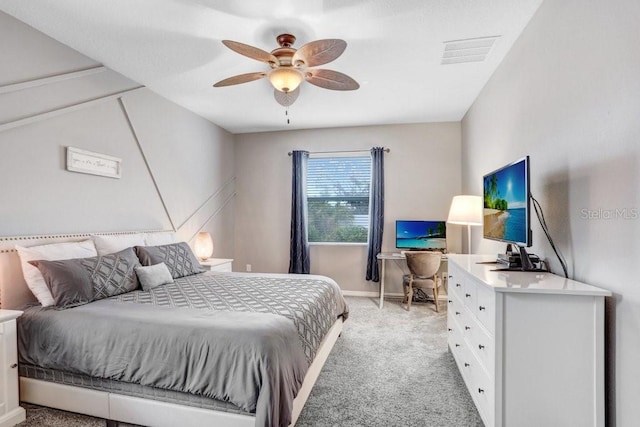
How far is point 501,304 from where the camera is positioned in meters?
1.58

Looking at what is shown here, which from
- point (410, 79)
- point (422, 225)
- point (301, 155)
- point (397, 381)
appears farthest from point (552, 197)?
point (301, 155)

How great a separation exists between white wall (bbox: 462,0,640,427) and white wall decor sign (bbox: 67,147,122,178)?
Result: 3580 mm

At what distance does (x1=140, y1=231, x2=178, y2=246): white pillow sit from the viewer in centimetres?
334

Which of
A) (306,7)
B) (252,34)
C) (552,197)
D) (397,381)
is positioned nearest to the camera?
(552,197)

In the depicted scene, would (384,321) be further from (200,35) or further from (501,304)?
(200,35)

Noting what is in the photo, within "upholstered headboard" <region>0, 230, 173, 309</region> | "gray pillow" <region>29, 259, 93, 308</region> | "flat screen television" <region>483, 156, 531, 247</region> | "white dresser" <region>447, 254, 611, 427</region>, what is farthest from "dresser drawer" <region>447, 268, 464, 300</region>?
"upholstered headboard" <region>0, 230, 173, 309</region>

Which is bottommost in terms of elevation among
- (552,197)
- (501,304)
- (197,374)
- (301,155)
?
(197,374)

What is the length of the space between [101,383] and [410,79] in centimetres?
352

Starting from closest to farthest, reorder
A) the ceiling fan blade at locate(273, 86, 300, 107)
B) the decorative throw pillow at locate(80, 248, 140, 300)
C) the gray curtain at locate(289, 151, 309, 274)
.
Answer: the decorative throw pillow at locate(80, 248, 140, 300), the ceiling fan blade at locate(273, 86, 300, 107), the gray curtain at locate(289, 151, 309, 274)

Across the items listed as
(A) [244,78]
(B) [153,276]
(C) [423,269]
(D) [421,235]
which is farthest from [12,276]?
(D) [421,235]

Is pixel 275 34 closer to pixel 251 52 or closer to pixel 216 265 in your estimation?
pixel 251 52

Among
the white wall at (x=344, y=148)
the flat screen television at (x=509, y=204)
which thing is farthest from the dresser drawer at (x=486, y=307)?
the white wall at (x=344, y=148)

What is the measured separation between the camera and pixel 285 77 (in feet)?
Answer: 8.46

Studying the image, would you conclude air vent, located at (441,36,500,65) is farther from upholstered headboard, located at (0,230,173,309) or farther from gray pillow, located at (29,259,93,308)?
upholstered headboard, located at (0,230,173,309)
